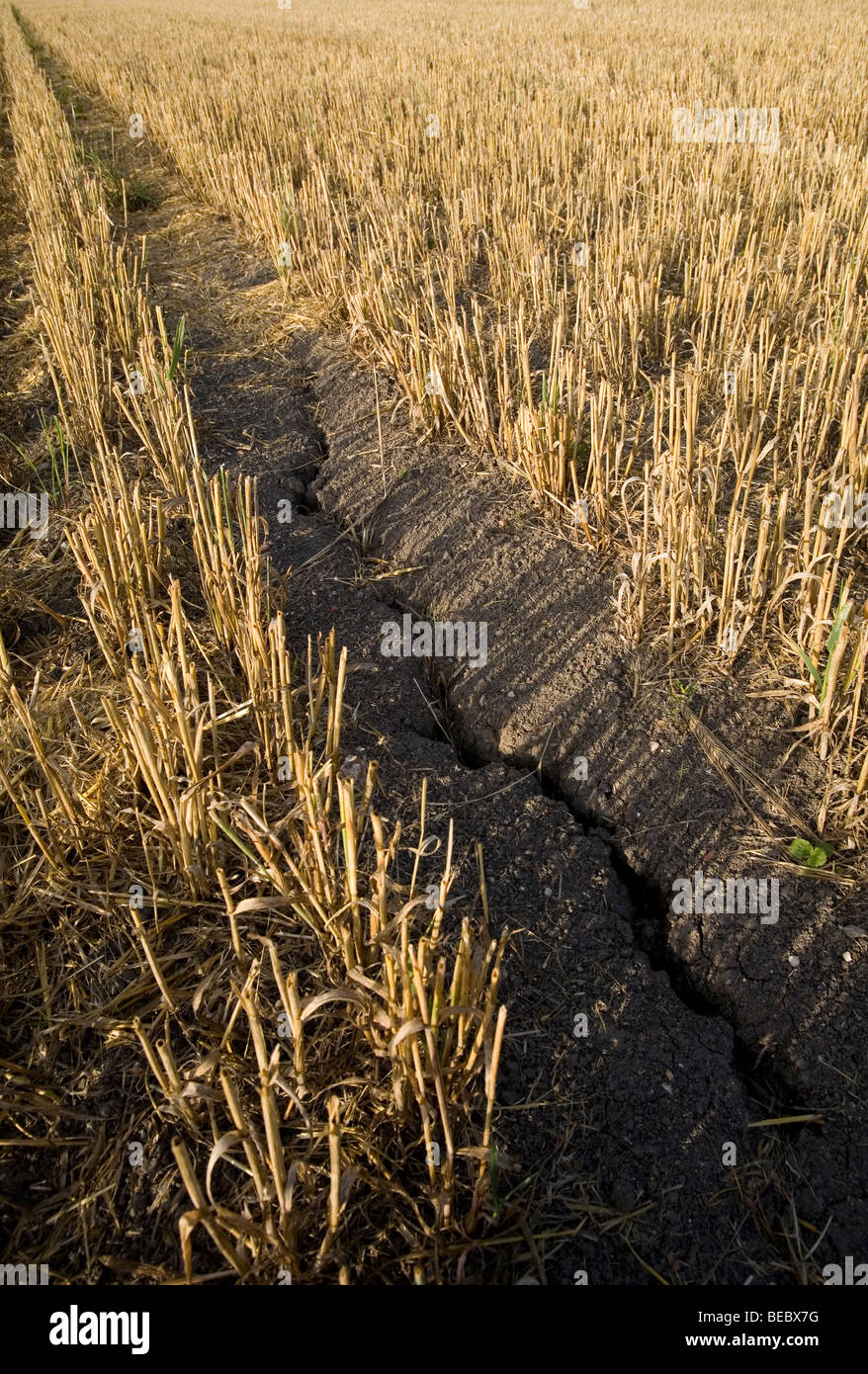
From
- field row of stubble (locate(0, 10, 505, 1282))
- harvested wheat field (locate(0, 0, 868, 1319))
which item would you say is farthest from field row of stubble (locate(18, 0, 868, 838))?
field row of stubble (locate(0, 10, 505, 1282))

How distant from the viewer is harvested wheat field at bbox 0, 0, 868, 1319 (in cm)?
146

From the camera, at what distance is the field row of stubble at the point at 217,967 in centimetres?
139

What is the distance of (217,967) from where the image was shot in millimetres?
1794

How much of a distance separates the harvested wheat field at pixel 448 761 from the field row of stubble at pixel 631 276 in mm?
34

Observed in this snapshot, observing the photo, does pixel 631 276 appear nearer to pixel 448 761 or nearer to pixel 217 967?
pixel 448 761

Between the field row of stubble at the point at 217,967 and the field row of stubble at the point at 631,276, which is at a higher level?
the field row of stubble at the point at 631,276

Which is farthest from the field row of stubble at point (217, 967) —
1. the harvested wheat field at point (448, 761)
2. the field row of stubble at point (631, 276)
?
the field row of stubble at point (631, 276)

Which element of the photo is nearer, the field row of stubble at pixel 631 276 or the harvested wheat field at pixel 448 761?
the harvested wheat field at pixel 448 761

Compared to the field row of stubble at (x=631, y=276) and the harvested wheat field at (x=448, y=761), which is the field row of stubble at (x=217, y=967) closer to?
the harvested wheat field at (x=448, y=761)

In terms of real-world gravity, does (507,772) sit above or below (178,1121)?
above

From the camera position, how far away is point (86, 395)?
11.7ft

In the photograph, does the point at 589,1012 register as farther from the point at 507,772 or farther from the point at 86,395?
the point at 86,395
